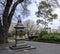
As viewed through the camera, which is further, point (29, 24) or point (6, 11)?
point (29, 24)

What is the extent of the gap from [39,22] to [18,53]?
19.4m

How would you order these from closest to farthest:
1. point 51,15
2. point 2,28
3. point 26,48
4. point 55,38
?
point 26,48, point 2,28, point 55,38, point 51,15

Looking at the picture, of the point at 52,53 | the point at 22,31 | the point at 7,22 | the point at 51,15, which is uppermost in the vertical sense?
the point at 51,15

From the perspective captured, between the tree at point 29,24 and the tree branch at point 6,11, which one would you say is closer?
the tree branch at point 6,11

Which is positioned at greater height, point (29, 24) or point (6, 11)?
point (29, 24)

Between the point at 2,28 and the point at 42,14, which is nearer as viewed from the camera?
the point at 2,28

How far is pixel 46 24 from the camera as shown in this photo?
3067 centimetres

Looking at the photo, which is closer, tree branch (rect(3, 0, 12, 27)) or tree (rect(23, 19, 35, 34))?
tree branch (rect(3, 0, 12, 27))

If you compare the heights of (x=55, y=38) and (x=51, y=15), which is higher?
(x=51, y=15)

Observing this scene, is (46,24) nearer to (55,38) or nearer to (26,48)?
(55,38)

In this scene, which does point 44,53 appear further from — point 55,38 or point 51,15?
point 51,15

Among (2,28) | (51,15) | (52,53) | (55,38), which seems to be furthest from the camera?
(51,15)

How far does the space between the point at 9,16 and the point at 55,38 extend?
6333 mm

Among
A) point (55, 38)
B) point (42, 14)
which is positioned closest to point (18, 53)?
point (55, 38)
